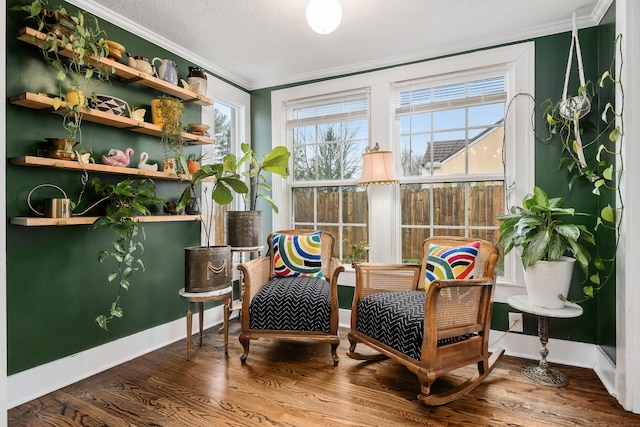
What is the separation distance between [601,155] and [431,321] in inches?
66.9

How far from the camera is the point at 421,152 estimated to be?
322 centimetres

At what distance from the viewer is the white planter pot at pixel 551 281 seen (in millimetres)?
2258

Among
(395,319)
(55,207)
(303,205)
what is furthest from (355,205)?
(55,207)

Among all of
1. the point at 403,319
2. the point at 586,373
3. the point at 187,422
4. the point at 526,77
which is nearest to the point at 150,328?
the point at 187,422

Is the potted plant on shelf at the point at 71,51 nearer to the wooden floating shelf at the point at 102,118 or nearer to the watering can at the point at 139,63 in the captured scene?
the wooden floating shelf at the point at 102,118

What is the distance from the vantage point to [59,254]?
2.26 metres

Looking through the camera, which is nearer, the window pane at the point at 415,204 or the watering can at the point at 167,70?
the watering can at the point at 167,70

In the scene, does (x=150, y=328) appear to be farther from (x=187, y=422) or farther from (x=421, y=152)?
(x=421, y=152)

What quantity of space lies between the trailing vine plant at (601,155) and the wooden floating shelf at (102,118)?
2.74 m

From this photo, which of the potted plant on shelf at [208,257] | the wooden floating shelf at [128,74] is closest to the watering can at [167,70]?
the wooden floating shelf at [128,74]

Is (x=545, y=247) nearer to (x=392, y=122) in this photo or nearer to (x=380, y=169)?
(x=380, y=169)

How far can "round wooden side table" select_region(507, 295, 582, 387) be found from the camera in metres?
2.24

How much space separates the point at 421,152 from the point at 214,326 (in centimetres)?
249

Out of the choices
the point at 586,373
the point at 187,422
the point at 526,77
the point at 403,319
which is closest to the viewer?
the point at 187,422
